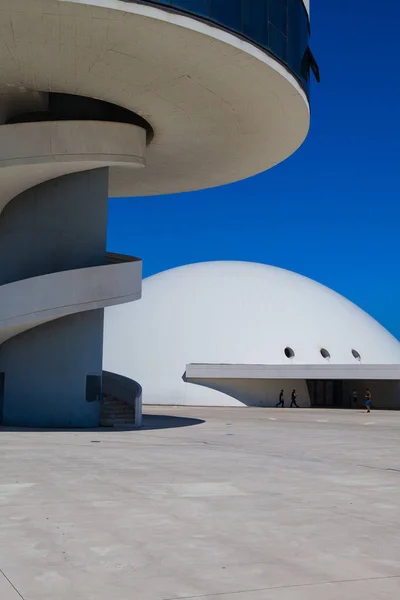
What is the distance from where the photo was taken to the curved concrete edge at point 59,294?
19.3 m

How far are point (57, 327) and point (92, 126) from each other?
19.8 feet

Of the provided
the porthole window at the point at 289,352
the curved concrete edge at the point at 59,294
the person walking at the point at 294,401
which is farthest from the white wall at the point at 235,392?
the curved concrete edge at the point at 59,294

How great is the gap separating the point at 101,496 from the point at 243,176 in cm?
1959

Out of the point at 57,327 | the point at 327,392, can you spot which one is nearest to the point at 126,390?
the point at 57,327

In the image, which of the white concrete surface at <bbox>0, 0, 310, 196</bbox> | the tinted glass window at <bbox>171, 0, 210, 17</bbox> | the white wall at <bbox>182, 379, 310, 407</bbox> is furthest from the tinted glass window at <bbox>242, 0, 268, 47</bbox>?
the white wall at <bbox>182, 379, 310, 407</bbox>

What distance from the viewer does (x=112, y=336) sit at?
44.7m

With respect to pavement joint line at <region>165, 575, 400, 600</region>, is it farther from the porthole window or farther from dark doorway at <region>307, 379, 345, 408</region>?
dark doorway at <region>307, 379, 345, 408</region>

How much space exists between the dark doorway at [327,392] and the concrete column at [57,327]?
2771cm

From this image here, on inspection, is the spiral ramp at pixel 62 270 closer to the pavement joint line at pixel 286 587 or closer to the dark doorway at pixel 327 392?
the pavement joint line at pixel 286 587

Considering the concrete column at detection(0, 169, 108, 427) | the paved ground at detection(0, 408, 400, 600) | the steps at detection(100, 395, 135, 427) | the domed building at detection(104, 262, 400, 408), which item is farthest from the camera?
the domed building at detection(104, 262, 400, 408)

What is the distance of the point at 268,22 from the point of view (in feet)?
58.8

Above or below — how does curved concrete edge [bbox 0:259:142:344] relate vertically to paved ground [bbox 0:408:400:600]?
above

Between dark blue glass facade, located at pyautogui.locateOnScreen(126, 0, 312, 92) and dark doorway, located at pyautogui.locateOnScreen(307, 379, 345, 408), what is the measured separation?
97.9 feet

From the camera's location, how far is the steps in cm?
2262
